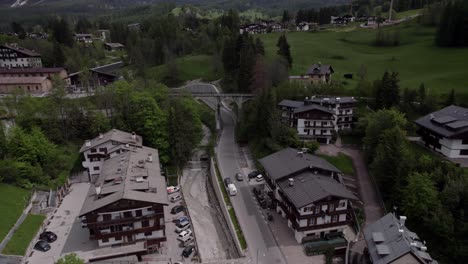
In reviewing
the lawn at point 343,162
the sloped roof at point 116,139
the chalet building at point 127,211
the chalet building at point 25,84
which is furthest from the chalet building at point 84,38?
the lawn at point 343,162

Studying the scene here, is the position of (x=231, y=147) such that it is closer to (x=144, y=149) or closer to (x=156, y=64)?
(x=144, y=149)

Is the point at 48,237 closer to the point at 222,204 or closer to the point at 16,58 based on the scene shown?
the point at 222,204

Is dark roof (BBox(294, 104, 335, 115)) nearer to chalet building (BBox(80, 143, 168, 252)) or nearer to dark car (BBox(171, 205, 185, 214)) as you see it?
dark car (BBox(171, 205, 185, 214))

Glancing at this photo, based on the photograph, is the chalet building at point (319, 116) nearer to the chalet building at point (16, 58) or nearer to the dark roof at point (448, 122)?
the dark roof at point (448, 122)

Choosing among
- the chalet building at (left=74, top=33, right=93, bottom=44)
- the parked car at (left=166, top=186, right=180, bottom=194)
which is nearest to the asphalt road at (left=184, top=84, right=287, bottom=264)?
the parked car at (left=166, top=186, right=180, bottom=194)

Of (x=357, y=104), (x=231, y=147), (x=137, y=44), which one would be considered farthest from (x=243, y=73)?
(x=137, y=44)

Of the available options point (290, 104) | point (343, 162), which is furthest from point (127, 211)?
point (290, 104)
